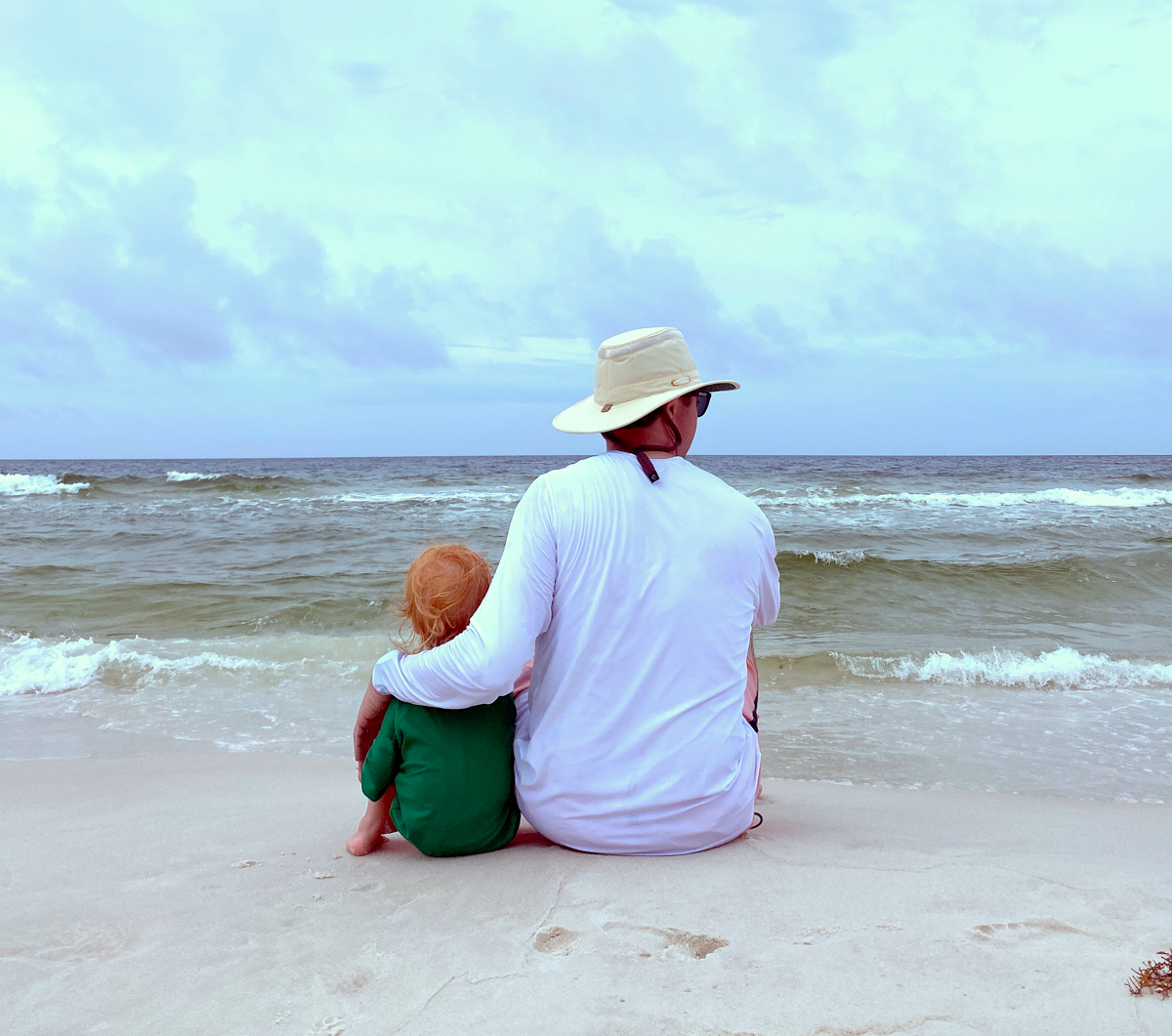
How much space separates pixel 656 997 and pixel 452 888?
2.46 ft

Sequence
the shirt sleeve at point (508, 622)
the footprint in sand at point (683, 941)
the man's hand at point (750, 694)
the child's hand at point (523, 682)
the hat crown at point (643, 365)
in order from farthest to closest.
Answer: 1. the man's hand at point (750, 694)
2. the child's hand at point (523, 682)
3. the hat crown at point (643, 365)
4. the shirt sleeve at point (508, 622)
5. the footprint in sand at point (683, 941)

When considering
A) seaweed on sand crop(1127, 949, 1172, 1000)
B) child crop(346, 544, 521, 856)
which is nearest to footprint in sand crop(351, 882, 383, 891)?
child crop(346, 544, 521, 856)

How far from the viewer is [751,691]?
2.62m

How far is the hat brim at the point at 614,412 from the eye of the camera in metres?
2.19

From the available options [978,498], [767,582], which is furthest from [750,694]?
[978,498]

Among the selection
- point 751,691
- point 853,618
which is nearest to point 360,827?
point 751,691

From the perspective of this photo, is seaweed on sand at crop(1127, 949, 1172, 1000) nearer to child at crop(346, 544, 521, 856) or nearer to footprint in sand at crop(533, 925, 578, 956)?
footprint in sand at crop(533, 925, 578, 956)

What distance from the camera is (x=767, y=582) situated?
2.38 m

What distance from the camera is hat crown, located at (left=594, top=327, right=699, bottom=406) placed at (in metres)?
2.24

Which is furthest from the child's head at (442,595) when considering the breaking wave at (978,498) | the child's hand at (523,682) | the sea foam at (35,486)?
the sea foam at (35,486)

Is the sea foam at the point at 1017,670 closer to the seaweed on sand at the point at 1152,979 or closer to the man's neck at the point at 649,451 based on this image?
the man's neck at the point at 649,451

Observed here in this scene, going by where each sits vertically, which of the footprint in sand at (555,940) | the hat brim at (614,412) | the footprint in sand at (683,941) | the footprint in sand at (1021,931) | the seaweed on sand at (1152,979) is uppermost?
the hat brim at (614,412)

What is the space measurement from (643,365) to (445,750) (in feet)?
3.70

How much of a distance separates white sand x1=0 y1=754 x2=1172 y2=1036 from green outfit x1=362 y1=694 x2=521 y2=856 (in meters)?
0.09
